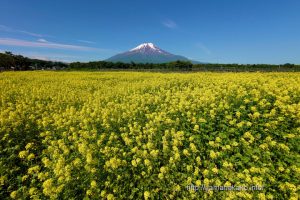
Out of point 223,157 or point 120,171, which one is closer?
point 120,171

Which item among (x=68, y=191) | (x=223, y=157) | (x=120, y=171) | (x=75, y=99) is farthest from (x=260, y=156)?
(x=75, y=99)

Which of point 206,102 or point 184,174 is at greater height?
point 206,102

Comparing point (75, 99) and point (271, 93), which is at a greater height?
point (271, 93)

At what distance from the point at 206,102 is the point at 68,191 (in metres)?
5.38

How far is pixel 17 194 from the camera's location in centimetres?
385

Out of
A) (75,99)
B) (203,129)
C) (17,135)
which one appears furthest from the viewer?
(75,99)

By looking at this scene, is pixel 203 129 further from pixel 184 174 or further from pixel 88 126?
pixel 88 126

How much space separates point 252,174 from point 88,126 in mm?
4697

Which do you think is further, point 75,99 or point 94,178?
point 75,99

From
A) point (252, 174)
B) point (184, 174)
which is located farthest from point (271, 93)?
point (184, 174)

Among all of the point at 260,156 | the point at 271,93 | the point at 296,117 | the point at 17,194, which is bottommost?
the point at 17,194

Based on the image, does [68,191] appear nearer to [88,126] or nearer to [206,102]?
[88,126]

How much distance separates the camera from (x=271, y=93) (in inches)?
290

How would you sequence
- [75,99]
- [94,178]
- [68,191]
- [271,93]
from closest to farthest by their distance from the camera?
[68,191] → [94,178] → [271,93] → [75,99]
